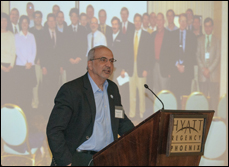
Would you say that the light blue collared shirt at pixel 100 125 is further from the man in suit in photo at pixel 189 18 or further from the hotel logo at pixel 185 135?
the man in suit in photo at pixel 189 18

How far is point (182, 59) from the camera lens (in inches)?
175

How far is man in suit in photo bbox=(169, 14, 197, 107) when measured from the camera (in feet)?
14.5

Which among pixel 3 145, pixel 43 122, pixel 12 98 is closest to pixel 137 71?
pixel 43 122

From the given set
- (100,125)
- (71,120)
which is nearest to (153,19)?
(100,125)

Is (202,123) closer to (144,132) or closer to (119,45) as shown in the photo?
(144,132)

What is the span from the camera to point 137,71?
4246mm

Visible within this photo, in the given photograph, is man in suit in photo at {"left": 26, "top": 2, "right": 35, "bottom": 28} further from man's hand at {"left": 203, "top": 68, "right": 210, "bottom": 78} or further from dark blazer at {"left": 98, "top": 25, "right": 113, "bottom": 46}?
man's hand at {"left": 203, "top": 68, "right": 210, "bottom": 78}

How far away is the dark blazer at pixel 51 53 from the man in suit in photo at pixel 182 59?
1.68m

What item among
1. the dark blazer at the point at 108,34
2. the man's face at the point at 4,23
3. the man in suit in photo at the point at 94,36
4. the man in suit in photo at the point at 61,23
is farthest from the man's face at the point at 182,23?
the man's face at the point at 4,23

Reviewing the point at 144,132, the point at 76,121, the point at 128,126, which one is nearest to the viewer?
the point at 144,132

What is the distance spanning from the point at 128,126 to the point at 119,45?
172 cm

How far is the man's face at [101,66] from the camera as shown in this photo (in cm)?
261

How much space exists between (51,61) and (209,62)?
245cm

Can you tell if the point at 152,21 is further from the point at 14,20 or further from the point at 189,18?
the point at 14,20
